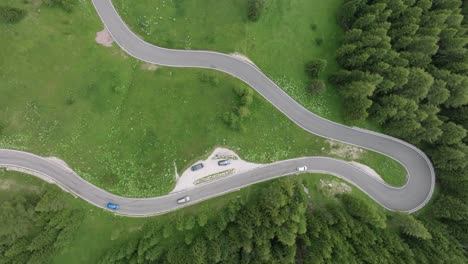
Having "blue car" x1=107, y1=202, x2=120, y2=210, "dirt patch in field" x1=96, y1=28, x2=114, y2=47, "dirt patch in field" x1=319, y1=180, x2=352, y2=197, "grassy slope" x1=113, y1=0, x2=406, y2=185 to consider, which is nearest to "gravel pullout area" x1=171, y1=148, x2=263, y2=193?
"blue car" x1=107, y1=202, x2=120, y2=210

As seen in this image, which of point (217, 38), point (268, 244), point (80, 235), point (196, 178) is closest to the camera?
point (268, 244)

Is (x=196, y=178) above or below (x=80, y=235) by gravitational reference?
above

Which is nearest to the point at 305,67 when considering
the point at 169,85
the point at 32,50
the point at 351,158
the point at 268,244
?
the point at 351,158

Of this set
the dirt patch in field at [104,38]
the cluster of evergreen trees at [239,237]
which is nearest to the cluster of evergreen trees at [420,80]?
the cluster of evergreen trees at [239,237]

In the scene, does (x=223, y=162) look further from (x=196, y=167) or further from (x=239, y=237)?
(x=239, y=237)

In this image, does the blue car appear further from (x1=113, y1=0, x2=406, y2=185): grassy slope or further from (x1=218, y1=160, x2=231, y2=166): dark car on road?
(x1=113, y1=0, x2=406, y2=185): grassy slope

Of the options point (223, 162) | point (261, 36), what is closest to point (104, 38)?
point (261, 36)

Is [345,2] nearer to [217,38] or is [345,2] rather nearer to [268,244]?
[217,38]
